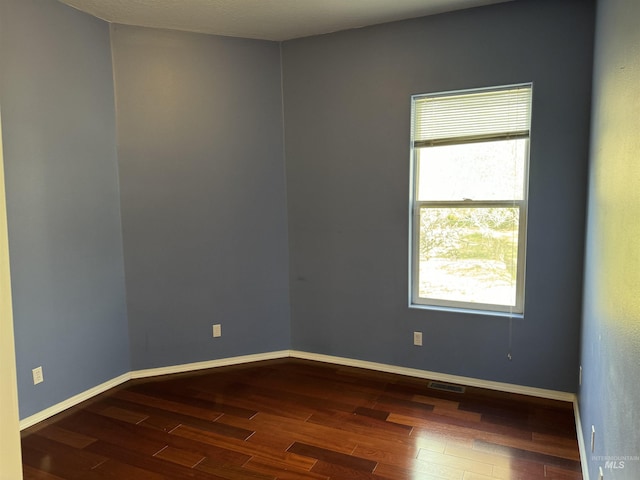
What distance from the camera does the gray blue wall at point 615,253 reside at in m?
1.26

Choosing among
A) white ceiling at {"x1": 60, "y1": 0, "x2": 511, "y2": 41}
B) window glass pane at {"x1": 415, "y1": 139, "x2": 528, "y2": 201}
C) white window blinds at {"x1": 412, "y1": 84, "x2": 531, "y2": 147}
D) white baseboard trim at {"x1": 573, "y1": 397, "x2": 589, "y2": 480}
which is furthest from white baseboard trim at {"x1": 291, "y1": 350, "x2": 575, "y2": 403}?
white ceiling at {"x1": 60, "y1": 0, "x2": 511, "y2": 41}

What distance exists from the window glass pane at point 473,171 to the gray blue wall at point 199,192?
4.05 ft

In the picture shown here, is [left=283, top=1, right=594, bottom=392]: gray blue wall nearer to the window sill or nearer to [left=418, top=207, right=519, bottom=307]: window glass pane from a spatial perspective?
the window sill

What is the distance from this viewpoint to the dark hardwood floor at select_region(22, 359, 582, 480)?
224cm

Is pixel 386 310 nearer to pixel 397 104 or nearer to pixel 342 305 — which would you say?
pixel 342 305

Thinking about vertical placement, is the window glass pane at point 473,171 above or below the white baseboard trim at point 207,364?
above

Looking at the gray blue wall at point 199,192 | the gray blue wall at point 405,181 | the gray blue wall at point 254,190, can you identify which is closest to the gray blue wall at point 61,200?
the gray blue wall at point 254,190

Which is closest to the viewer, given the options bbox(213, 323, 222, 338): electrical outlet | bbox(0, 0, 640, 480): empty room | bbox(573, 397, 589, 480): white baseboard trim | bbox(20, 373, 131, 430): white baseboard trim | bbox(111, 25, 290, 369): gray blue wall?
bbox(573, 397, 589, 480): white baseboard trim

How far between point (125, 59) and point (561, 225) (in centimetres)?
337

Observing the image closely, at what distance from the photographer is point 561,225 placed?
9.30 feet

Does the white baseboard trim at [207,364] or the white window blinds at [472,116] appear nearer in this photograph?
the white window blinds at [472,116]

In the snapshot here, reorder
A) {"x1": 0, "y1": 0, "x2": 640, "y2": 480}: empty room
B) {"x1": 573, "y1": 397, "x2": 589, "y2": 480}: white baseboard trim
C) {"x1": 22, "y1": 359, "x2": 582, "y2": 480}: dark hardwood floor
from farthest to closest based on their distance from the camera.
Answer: {"x1": 0, "y1": 0, "x2": 640, "y2": 480}: empty room
{"x1": 22, "y1": 359, "x2": 582, "y2": 480}: dark hardwood floor
{"x1": 573, "y1": 397, "x2": 589, "y2": 480}: white baseboard trim

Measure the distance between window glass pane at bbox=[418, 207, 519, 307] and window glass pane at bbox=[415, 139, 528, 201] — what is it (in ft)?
0.38

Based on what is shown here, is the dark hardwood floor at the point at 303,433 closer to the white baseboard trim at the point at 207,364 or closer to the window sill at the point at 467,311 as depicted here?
the white baseboard trim at the point at 207,364
